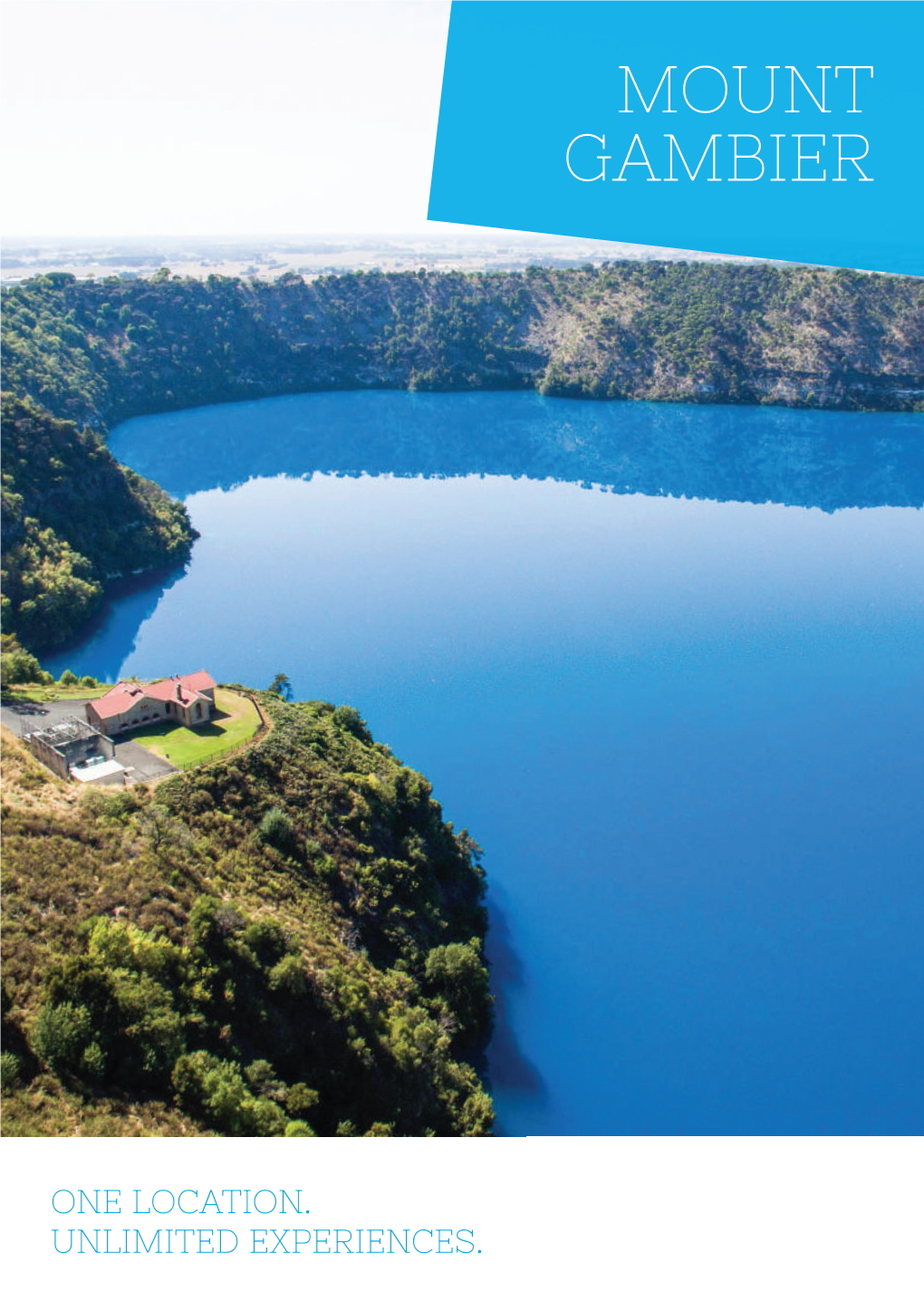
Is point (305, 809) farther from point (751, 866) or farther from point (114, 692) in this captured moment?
point (751, 866)

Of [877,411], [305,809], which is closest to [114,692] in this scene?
[305,809]

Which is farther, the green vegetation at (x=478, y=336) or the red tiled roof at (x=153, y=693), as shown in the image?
the green vegetation at (x=478, y=336)

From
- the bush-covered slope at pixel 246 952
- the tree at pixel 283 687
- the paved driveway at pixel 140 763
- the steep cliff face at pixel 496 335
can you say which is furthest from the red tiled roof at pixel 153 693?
the steep cliff face at pixel 496 335

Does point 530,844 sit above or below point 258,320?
below

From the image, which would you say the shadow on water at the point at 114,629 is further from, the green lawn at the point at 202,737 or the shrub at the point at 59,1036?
the shrub at the point at 59,1036

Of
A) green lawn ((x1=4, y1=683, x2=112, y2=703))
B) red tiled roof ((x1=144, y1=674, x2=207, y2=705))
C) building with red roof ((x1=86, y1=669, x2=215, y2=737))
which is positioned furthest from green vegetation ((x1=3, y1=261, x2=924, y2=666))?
building with red roof ((x1=86, y1=669, x2=215, y2=737))
